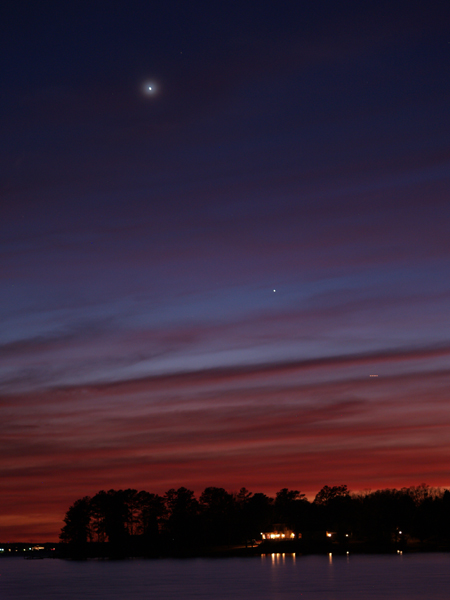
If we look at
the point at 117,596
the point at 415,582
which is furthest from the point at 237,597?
the point at 415,582

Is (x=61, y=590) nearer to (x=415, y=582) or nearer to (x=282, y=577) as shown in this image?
(x=282, y=577)

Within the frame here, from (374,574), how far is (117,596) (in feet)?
161

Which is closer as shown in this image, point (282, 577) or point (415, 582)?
point (415, 582)

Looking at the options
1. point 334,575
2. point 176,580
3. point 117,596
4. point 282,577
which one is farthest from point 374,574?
point 117,596

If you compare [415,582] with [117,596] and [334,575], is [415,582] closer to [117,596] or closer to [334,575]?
[334,575]

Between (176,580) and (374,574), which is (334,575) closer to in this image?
(374,574)

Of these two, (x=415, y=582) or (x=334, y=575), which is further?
(x=334, y=575)

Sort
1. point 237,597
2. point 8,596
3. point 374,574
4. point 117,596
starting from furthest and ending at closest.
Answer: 1. point 374,574
2. point 8,596
3. point 117,596
4. point 237,597

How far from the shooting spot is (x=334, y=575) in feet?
433

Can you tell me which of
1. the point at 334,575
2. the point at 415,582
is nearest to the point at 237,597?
the point at 415,582

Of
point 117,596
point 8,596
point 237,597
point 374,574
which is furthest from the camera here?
point 374,574

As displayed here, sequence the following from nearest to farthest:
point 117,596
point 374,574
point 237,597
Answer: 1. point 237,597
2. point 117,596
3. point 374,574

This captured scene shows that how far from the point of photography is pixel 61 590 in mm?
127188

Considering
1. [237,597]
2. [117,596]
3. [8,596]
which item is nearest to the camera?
[237,597]
